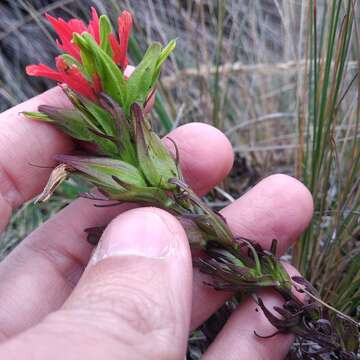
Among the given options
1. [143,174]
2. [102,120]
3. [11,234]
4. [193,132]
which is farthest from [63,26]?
[11,234]

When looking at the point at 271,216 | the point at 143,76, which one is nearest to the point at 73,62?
the point at 143,76

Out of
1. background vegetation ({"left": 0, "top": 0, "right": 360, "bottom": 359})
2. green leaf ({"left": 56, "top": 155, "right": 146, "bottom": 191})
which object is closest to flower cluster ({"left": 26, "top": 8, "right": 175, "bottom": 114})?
green leaf ({"left": 56, "top": 155, "right": 146, "bottom": 191})

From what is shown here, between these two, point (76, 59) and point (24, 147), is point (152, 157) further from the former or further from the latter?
point (24, 147)

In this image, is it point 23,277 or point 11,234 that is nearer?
point 23,277

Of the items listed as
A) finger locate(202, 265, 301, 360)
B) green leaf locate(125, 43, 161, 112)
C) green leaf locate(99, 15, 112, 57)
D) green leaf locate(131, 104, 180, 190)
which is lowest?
finger locate(202, 265, 301, 360)

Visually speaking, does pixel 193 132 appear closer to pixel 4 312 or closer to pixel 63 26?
pixel 63 26

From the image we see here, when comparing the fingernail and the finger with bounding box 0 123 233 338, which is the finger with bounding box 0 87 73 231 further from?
the fingernail
